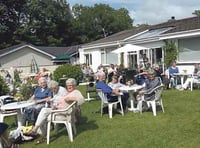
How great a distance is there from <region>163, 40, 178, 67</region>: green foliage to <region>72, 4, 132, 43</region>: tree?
3885 centimetres

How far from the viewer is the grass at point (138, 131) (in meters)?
7.29

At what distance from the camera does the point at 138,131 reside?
8.30m

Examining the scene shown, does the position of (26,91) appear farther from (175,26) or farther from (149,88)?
(175,26)

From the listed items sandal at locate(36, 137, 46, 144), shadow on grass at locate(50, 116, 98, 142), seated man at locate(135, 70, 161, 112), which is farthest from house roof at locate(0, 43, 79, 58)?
sandal at locate(36, 137, 46, 144)

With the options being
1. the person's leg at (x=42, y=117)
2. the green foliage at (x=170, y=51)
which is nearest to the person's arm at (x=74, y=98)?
the person's leg at (x=42, y=117)

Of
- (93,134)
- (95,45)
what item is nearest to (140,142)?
(93,134)

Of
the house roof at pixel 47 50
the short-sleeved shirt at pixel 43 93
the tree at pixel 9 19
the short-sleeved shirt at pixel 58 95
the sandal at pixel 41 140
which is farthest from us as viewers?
the tree at pixel 9 19

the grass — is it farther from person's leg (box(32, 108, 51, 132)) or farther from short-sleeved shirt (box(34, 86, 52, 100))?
short-sleeved shirt (box(34, 86, 52, 100))

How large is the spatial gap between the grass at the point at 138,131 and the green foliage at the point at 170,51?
9.81 meters

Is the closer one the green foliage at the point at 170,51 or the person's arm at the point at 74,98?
the person's arm at the point at 74,98

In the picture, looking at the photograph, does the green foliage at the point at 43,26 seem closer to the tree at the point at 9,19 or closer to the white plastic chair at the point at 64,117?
the tree at the point at 9,19

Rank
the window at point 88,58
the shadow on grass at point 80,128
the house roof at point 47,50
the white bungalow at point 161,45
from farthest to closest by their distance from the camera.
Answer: the house roof at point 47,50 → the window at point 88,58 → the white bungalow at point 161,45 → the shadow on grass at point 80,128

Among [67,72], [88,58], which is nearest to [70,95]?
[67,72]

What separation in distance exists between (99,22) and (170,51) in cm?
4879
